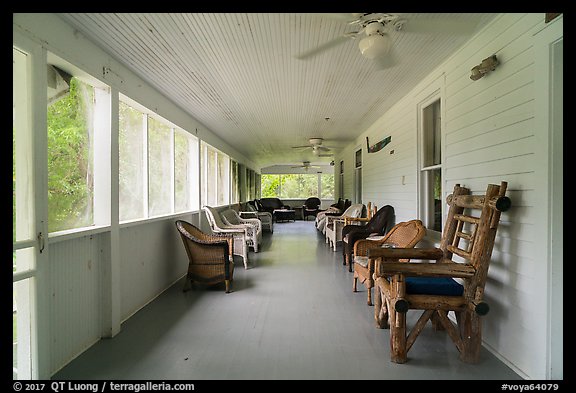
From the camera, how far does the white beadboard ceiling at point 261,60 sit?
2180 millimetres

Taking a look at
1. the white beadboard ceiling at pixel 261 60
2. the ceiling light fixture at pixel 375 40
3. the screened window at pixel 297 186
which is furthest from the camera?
the screened window at pixel 297 186

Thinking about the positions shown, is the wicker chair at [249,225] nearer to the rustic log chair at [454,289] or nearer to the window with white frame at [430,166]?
the window with white frame at [430,166]

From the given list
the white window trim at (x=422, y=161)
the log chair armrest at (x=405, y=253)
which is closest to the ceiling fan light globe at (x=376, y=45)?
the white window trim at (x=422, y=161)

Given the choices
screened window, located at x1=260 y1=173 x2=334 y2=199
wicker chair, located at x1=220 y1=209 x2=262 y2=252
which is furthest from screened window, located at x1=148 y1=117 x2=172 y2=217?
screened window, located at x1=260 y1=173 x2=334 y2=199

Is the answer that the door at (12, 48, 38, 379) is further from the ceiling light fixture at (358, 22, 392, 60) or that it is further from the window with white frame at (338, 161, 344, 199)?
the window with white frame at (338, 161, 344, 199)

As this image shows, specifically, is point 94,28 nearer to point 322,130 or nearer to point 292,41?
point 292,41

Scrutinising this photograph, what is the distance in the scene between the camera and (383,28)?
6.77 feet

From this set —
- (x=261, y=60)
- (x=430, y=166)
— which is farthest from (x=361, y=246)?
(x=261, y=60)

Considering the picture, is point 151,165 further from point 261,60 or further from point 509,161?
point 509,161

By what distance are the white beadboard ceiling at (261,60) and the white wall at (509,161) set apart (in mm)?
327

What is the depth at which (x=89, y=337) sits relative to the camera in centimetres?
237

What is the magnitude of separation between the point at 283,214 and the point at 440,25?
38.7 feet
